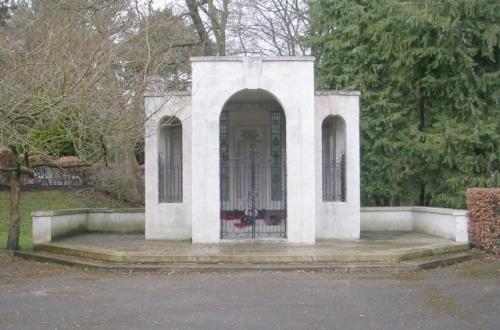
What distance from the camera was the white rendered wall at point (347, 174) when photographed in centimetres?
1709

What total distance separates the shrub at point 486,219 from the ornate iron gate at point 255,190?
5.22m

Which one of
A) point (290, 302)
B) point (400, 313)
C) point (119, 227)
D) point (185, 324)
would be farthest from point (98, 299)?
point (119, 227)

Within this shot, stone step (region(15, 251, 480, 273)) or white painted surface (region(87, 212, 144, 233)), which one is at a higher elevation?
white painted surface (region(87, 212, 144, 233))

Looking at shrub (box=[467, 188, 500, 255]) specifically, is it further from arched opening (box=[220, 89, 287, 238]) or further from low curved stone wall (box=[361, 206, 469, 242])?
arched opening (box=[220, 89, 287, 238])

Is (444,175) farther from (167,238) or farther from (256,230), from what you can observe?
(167,238)

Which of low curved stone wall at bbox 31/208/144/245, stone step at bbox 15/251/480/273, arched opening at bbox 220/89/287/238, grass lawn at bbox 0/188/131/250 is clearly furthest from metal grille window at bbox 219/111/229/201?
grass lawn at bbox 0/188/131/250

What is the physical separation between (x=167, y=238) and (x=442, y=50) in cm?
969

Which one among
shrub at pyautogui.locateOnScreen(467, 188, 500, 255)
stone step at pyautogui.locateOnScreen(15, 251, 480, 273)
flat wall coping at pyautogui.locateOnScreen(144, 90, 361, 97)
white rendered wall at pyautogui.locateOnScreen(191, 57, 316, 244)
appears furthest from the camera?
flat wall coping at pyautogui.locateOnScreen(144, 90, 361, 97)

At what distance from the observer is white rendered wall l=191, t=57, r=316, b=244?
1582 centimetres

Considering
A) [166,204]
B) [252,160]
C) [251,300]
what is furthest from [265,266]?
[252,160]

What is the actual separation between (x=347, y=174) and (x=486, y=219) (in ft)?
12.0

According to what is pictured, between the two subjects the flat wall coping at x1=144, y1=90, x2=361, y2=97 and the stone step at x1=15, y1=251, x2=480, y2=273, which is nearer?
the stone step at x1=15, y1=251, x2=480, y2=273

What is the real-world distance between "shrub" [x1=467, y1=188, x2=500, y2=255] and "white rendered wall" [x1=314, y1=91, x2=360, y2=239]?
2975 millimetres

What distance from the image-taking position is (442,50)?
62.7 ft
